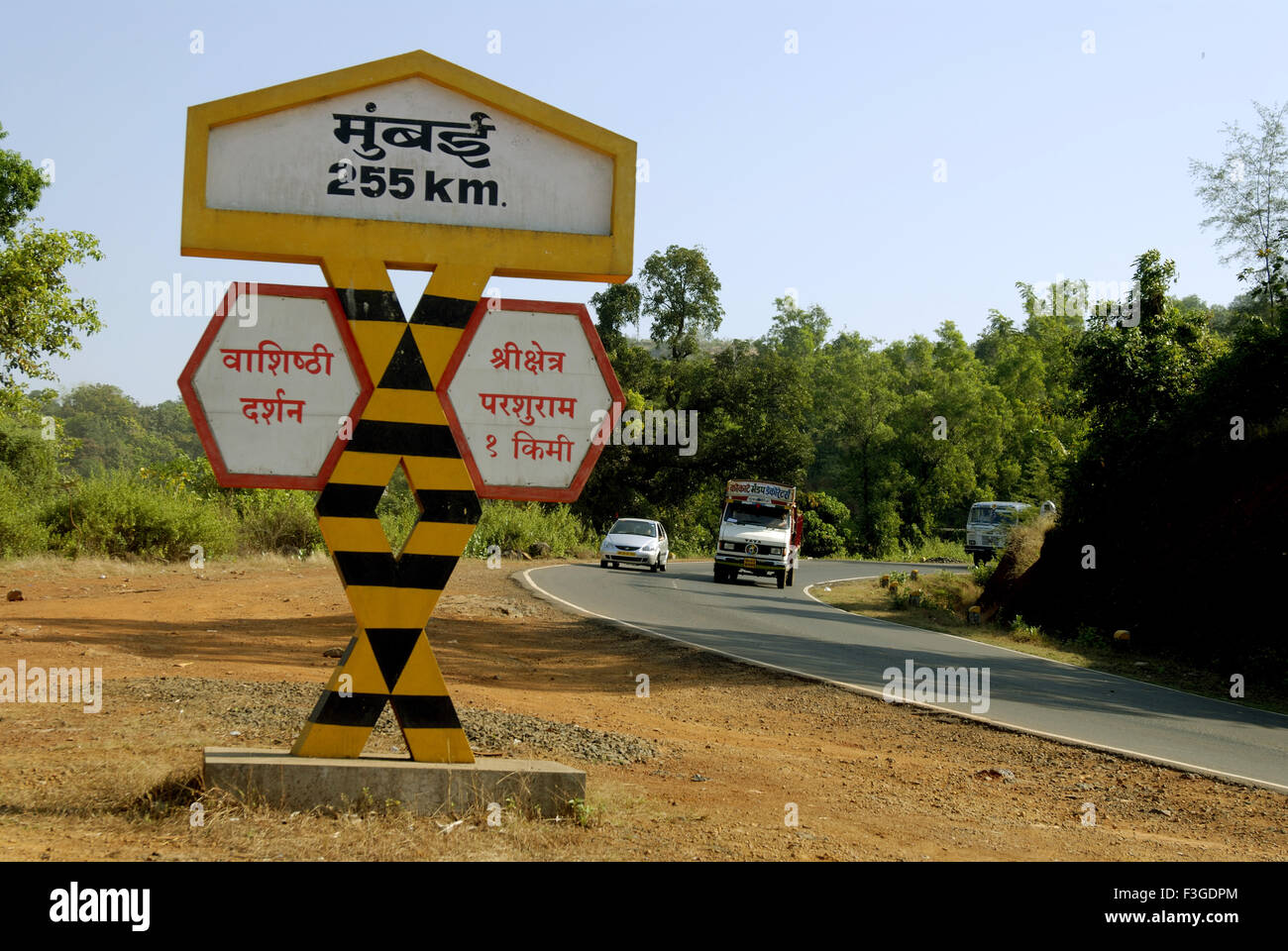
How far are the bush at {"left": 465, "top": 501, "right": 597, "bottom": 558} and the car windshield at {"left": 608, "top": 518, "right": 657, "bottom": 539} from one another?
5.17m

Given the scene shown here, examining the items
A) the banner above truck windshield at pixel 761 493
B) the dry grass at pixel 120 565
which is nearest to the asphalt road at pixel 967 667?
the banner above truck windshield at pixel 761 493

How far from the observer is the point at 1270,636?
710 inches

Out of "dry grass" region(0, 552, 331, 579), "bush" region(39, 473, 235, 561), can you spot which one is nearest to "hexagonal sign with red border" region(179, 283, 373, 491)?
"dry grass" region(0, 552, 331, 579)

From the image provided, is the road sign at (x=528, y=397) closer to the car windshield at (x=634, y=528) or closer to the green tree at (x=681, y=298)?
the car windshield at (x=634, y=528)

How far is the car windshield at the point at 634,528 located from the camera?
35656 mm

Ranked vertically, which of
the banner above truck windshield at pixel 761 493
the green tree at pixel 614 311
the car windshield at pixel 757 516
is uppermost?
the green tree at pixel 614 311

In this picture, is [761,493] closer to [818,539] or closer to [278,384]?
[278,384]

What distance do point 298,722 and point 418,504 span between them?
8.16ft

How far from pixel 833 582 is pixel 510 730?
2883 centimetres

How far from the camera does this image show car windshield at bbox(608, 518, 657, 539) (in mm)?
35656

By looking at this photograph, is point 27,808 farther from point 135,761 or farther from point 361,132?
point 361,132

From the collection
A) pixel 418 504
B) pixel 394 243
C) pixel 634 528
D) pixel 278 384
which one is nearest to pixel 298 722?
pixel 418 504

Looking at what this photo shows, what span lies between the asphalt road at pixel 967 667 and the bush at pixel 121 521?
8662 millimetres

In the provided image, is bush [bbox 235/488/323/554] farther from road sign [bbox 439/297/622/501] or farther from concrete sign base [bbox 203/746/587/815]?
concrete sign base [bbox 203/746/587/815]
